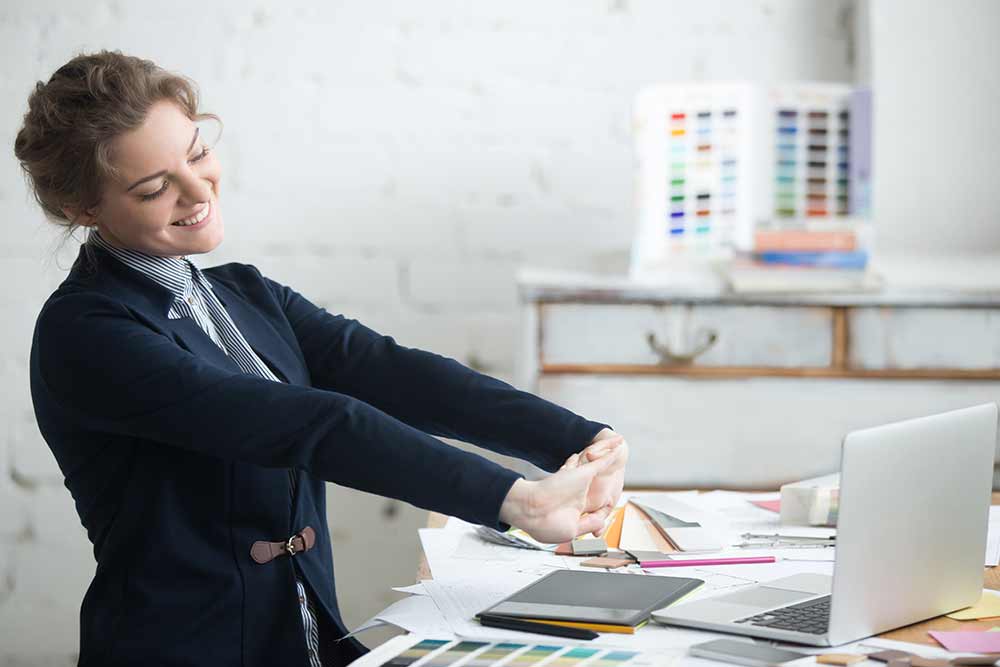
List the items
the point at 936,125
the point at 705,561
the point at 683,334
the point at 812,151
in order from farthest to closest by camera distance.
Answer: the point at 936,125, the point at 812,151, the point at 683,334, the point at 705,561

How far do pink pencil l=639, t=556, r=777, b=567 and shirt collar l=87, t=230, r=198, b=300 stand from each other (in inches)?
23.2

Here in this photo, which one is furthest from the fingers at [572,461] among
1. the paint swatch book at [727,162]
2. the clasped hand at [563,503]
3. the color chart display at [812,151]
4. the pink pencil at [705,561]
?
the color chart display at [812,151]

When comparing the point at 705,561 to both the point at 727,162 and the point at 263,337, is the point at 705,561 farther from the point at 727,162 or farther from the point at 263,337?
the point at 727,162

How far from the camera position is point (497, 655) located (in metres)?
1.01

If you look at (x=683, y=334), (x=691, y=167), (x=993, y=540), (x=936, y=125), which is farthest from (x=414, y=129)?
(x=993, y=540)

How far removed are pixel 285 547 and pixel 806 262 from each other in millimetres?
1138

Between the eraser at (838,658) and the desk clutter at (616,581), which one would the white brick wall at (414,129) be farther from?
the eraser at (838,658)

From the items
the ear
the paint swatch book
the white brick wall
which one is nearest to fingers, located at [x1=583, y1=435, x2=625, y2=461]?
the ear

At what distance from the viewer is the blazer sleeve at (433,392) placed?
54.9 inches

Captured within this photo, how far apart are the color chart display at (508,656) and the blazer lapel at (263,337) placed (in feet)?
1.60

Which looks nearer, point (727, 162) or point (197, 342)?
point (197, 342)

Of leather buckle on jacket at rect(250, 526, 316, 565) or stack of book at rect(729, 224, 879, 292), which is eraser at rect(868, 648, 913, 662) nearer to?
leather buckle on jacket at rect(250, 526, 316, 565)

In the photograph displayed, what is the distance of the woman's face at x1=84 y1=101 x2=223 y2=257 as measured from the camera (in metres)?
1.30

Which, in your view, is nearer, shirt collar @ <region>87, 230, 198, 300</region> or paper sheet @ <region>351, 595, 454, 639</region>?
paper sheet @ <region>351, 595, 454, 639</region>
